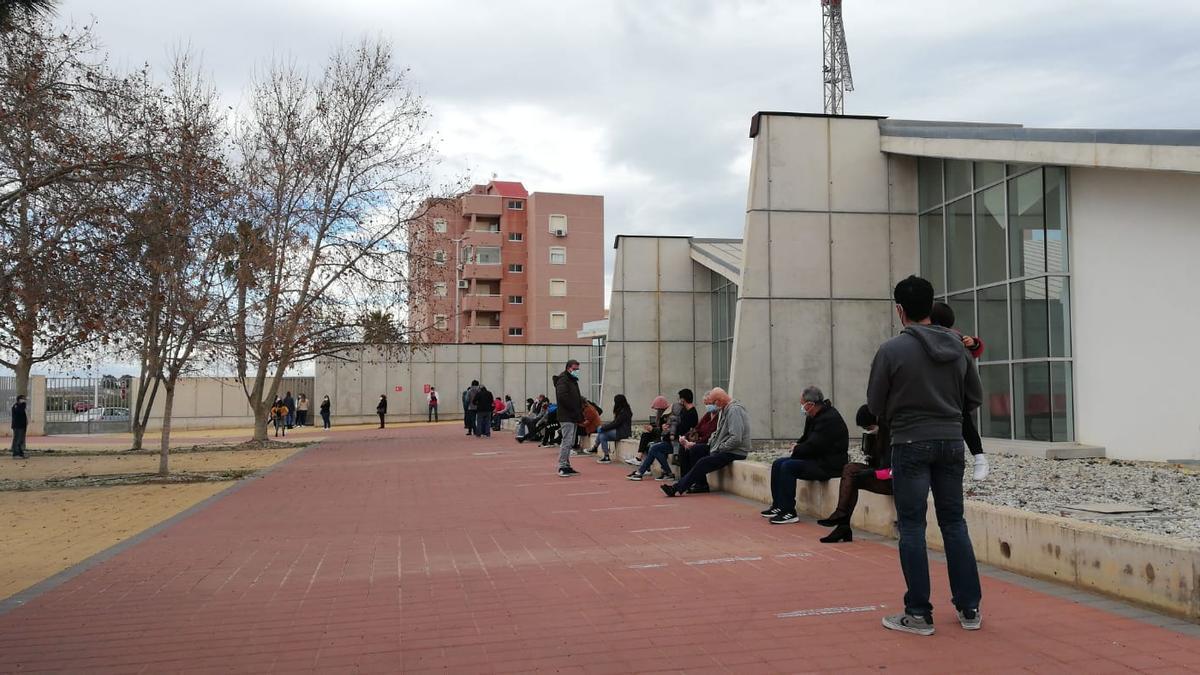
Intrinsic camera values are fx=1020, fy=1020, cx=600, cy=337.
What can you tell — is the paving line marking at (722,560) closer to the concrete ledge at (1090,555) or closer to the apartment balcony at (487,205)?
the concrete ledge at (1090,555)

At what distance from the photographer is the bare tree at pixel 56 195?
43.1ft

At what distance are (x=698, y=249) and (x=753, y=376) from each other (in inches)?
473

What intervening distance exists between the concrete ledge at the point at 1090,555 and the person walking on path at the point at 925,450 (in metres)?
1.10

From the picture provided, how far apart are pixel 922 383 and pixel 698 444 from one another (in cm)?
770

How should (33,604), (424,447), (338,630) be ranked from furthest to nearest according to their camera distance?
(424,447) < (33,604) < (338,630)

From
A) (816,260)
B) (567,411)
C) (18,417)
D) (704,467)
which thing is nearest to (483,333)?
(18,417)

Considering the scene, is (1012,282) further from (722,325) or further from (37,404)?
(37,404)

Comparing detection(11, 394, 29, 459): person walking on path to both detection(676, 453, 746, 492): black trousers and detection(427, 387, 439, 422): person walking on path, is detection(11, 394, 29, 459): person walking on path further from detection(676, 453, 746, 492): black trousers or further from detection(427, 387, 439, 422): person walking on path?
detection(427, 387, 439, 422): person walking on path

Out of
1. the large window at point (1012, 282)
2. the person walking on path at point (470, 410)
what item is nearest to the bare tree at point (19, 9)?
the large window at point (1012, 282)

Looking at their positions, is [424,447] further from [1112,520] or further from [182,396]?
[182,396]

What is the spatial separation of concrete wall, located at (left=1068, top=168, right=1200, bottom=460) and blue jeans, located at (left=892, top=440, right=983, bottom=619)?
38.6 ft

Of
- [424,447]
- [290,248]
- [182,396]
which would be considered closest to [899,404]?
[424,447]

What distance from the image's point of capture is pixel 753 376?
20.6m

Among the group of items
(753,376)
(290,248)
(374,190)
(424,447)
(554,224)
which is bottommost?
(424,447)
